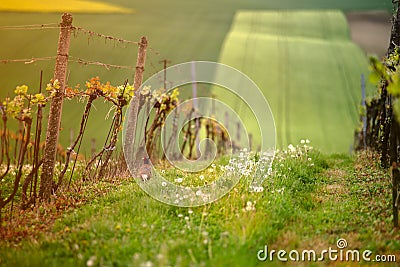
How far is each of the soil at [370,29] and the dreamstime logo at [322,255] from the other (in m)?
25.0

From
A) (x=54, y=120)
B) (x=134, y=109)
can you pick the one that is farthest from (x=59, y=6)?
(x=54, y=120)

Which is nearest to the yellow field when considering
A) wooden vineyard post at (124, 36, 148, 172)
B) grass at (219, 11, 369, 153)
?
grass at (219, 11, 369, 153)

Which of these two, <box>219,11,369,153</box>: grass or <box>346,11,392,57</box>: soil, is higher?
<box>346,11,392,57</box>: soil

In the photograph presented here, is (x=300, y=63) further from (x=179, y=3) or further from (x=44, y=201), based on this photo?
(x=44, y=201)

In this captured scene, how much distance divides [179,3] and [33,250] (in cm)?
2547

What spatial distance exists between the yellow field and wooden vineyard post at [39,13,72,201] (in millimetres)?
15130

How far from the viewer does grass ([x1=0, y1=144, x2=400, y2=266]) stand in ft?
16.6

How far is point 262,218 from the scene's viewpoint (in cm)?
595

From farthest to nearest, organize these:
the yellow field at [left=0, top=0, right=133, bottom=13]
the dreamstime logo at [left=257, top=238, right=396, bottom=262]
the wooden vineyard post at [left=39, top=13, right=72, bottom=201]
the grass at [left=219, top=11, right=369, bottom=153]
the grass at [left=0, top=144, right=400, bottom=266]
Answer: the grass at [left=219, top=11, right=369, bottom=153] < the yellow field at [left=0, top=0, right=133, bottom=13] < the wooden vineyard post at [left=39, top=13, right=72, bottom=201] < the dreamstime logo at [left=257, top=238, right=396, bottom=262] < the grass at [left=0, top=144, right=400, bottom=266]

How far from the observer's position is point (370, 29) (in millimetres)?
30156

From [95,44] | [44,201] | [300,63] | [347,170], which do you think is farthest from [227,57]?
[44,201]

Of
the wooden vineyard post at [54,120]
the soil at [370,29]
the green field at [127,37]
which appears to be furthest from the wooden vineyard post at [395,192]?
the soil at [370,29]

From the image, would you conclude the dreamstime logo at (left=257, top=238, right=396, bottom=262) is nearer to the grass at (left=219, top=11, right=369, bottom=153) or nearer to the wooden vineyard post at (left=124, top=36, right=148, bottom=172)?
the wooden vineyard post at (left=124, top=36, right=148, bottom=172)

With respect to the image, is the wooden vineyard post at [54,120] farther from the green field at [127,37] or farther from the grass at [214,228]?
the green field at [127,37]
